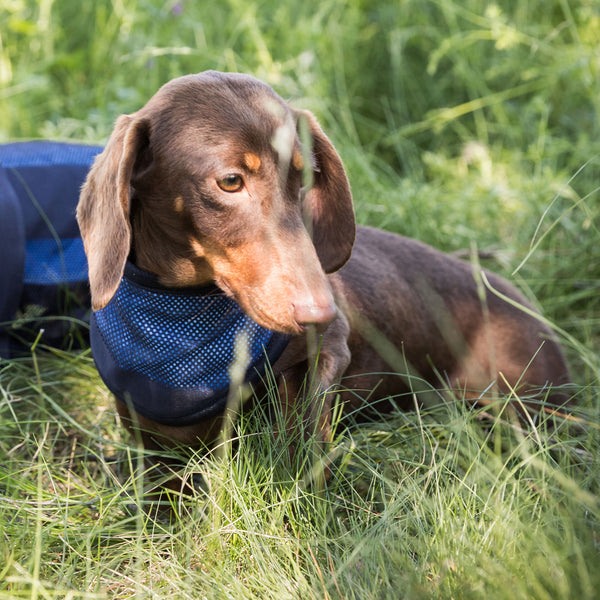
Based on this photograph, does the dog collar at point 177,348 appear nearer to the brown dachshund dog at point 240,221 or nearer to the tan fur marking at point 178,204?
the brown dachshund dog at point 240,221

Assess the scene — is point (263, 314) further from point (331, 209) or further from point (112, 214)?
point (331, 209)

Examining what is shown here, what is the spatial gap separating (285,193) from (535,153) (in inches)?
81.8

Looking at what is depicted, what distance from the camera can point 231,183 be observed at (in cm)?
179

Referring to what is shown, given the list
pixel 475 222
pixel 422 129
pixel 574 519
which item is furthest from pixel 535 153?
pixel 574 519

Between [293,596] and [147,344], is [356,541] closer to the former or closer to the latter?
[293,596]

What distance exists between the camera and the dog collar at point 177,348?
1962mm

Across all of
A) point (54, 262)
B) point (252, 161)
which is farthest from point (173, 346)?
point (54, 262)

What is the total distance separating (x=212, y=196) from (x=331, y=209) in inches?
17.4

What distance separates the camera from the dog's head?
172 centimetres

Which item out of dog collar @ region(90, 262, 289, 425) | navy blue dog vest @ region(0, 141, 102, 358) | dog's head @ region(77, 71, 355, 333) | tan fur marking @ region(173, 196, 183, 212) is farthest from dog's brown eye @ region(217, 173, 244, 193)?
navy blue dog vest @ region(0, 141, 102, 358)

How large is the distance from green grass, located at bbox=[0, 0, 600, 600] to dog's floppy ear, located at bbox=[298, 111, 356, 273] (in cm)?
49

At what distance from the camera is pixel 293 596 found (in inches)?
59.4

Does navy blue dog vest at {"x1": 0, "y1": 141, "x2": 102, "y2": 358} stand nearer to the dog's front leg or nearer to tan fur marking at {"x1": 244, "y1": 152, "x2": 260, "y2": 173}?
the dog's front leg

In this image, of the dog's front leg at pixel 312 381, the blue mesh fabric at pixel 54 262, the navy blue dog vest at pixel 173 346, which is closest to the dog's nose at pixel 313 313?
the dog's front leg at pixel 312 381
